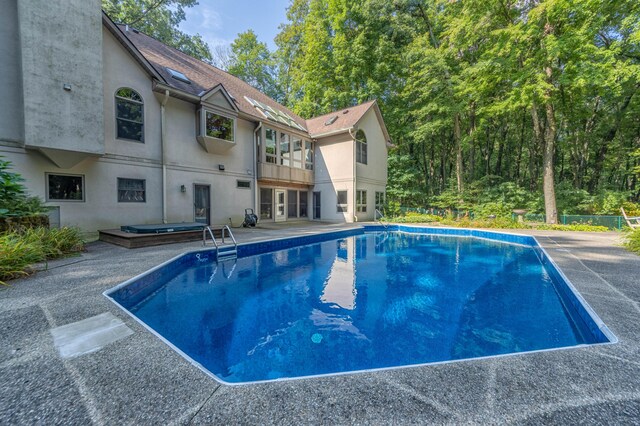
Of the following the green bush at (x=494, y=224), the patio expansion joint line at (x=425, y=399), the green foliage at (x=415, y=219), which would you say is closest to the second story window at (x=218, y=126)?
the green foliage at (x=415, y=219)

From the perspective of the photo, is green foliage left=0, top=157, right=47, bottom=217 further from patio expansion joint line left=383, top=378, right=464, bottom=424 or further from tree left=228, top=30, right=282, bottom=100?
tree left=228, top=30, right=282, bottom=100

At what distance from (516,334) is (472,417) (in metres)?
2.76

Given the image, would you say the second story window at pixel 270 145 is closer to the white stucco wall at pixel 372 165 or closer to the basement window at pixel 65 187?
the white stucco wall at pixel 372 165

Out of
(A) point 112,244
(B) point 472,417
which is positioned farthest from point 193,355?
(A) point 112,244

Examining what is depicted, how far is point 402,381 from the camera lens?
179cm

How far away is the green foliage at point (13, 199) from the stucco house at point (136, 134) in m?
1.11

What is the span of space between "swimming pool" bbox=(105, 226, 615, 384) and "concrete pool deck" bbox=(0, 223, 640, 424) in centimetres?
46

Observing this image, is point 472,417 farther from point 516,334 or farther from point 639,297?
point 639,297

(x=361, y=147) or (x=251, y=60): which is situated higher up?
(x=251, y=60)

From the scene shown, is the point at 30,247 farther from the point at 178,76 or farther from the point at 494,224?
the point at 494,224

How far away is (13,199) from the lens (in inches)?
222

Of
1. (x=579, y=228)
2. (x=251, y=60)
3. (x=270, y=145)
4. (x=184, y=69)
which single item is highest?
(x=251, y=60)

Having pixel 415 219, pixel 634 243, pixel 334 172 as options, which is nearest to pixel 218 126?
pixel 334 172

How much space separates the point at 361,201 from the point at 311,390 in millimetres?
13910
